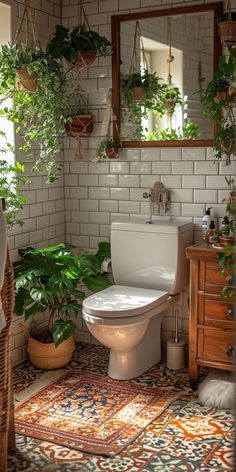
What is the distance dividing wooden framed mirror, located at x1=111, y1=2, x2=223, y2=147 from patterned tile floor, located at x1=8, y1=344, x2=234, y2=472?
5.32 ft

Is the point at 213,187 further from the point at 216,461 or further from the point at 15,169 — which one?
the point at 216,461

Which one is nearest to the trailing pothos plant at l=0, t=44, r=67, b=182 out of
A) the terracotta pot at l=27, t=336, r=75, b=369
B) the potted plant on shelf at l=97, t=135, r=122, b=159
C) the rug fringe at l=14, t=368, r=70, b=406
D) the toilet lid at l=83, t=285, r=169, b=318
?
the potted plant on shelf at l=97, t=135, r=122, b=159

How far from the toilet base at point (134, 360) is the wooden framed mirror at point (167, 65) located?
120 centimetres

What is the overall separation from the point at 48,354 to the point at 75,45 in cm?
189

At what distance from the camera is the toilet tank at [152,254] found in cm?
354

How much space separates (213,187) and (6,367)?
5.92ft

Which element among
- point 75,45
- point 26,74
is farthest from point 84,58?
point 26,74

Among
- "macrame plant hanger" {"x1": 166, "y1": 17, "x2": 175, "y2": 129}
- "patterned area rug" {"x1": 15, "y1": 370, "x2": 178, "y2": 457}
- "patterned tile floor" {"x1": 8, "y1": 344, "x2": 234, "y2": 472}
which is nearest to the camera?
"patterned tile floor" {"x1": 8, "y1": 344, "x2": 234, "y2": 472}

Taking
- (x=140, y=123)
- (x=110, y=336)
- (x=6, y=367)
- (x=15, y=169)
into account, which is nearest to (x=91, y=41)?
(x=140, y=123)

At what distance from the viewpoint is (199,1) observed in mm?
3541

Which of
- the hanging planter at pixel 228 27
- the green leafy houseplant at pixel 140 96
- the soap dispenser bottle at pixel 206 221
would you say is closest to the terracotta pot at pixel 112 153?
the green leafy houseplant at pixel 140 96

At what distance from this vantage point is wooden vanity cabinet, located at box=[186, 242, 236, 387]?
321 centimetres

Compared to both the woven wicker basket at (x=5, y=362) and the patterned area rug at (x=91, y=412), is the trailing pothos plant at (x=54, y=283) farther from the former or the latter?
the woven wicker basket at (x=5, y=362)

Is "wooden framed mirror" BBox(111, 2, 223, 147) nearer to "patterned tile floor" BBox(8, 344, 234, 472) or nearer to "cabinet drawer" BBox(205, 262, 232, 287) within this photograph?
"cabinet drawer" BBox(205, 262, 232, 287)
